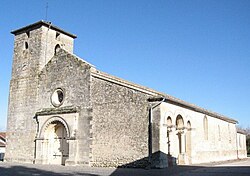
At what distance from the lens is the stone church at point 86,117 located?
16.7 metres

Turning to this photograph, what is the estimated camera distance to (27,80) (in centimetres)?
2269

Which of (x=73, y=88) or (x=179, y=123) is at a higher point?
(x=73, y=88)

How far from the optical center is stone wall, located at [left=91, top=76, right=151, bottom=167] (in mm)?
16547

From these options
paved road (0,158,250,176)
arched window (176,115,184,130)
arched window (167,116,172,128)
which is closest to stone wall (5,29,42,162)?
paved road (0,158,250,176)

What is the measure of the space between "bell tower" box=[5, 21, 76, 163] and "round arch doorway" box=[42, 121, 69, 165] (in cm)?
136

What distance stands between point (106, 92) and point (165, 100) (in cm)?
372

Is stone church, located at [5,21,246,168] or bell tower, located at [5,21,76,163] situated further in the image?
bell tower, located at [5,21,76,163]

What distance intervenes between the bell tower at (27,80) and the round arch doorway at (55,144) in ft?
4.48

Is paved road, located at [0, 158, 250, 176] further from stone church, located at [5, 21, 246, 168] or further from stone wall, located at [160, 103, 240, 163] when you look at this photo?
stone wall, located at [160, 103, 240, 163]

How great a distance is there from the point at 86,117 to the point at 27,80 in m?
6.73

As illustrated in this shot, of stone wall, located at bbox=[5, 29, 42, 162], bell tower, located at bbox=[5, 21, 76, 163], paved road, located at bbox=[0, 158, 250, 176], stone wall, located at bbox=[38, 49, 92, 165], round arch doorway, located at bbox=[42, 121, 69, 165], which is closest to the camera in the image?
paved road, located at bbox=[0, 158, 250, 176]

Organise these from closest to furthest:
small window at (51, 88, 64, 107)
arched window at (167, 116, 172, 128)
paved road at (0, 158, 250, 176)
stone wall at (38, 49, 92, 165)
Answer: paved road at (0, 158, 250, 176), arched window at (167, 116, 172, 128), stone wall at (38, 49, 92, 165), small window at (51, 88, 64, 107)

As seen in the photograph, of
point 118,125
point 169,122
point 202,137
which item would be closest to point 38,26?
point 118,125

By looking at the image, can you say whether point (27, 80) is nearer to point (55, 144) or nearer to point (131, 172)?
point (55, 144)
